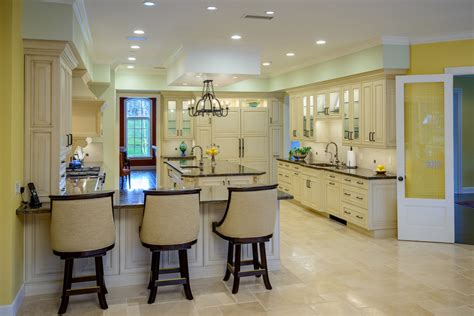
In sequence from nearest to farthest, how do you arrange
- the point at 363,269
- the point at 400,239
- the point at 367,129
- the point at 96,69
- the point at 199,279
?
the point at 199,279, the point at 363,269, the point at 400,239, the point at 367,129, the point at 96,69

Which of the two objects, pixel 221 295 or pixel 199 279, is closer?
pixel 221 295

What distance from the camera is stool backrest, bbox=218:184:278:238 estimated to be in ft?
13.4

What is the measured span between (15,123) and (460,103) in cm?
942

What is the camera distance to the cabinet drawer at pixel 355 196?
644 centimetres

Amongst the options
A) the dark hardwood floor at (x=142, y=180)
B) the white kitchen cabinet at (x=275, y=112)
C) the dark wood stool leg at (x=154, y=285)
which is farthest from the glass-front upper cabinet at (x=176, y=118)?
A: the dark wood stool leg at (x=154, y=285)

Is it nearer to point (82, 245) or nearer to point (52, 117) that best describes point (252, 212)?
point (82, 245)

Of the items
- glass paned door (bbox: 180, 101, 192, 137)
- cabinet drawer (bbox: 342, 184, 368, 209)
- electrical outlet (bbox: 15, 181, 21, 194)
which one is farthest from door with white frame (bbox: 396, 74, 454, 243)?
glass paned door (bbox: 180, 101, 192, 137)

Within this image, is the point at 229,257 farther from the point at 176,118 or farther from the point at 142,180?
the point at 142,180

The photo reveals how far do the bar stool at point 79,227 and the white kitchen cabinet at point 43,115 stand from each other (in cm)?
62

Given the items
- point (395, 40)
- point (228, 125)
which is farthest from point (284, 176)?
point (395, 40)

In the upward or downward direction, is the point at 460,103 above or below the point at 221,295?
above

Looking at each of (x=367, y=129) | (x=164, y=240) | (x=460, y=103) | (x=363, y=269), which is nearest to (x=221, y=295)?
(x=164, y=240)

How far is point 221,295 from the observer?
420cm

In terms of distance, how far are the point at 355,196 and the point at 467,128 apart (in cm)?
498
